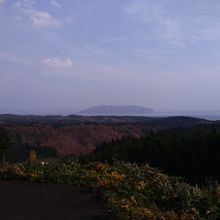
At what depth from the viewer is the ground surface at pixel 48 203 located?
672cm

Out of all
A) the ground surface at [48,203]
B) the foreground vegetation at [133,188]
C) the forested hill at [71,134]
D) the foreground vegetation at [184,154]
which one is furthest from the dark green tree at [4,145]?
the forested hill at [71,134]

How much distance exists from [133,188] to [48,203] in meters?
1.51

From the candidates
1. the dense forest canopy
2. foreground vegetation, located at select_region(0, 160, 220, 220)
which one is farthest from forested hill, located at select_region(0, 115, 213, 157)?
foreground vegetation, located at select_region(0, 160, 220, 220)

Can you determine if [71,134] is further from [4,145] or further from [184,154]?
[4,145]

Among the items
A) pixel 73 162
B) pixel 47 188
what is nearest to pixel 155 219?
pixel 47 188

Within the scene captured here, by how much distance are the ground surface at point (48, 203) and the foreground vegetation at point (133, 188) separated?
266 millimetres

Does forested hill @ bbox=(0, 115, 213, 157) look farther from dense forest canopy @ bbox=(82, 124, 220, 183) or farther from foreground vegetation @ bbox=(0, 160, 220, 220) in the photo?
foreground vegetation @ bbox=(0, 160, 220, 220)

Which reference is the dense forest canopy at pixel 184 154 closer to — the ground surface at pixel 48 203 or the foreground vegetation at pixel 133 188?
→ the foreground vegetation at pixel 133 188

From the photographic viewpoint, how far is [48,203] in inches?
296

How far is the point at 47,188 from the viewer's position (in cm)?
896

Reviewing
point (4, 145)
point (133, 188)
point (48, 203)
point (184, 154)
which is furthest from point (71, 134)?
point (48, 203)

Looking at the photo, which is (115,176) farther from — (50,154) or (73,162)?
(50,154)

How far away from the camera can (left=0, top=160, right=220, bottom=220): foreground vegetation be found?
661 cm

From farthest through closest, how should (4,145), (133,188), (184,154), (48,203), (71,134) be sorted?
(71,134)
(184,154)
(4,145)
(133,188)
(48,203)
